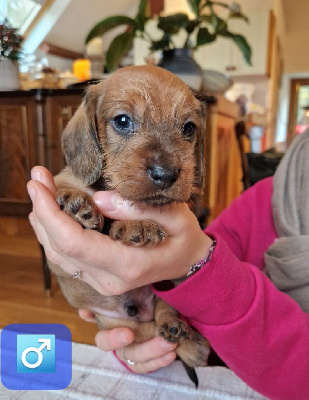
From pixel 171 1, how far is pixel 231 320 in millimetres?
2809

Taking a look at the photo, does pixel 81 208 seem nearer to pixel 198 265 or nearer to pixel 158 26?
pixel 198 265

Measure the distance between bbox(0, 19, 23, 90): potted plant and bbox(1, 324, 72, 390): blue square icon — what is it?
30.3 inches

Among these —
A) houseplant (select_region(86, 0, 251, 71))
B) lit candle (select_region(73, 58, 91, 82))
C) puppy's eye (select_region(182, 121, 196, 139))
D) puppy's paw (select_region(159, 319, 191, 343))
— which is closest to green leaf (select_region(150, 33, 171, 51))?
houseplant (select_region(86, 0, 251, 71))

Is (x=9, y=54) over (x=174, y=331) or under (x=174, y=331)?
over

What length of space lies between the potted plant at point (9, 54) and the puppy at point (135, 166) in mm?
259

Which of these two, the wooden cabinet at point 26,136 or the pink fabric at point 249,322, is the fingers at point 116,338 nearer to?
the pink fabric at point 249,322

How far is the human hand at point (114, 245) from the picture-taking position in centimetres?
70

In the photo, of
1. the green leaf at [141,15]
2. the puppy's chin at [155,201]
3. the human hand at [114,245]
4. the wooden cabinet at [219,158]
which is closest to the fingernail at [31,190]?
the human hand at [114,245]

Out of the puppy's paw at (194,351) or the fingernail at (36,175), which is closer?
the fingernail at (36,175)

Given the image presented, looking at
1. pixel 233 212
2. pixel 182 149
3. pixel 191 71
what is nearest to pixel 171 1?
pixel 191 71

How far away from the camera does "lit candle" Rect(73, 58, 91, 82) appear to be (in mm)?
2438

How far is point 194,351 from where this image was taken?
108 centimetres

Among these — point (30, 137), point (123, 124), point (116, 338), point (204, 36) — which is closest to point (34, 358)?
point (116, 338)

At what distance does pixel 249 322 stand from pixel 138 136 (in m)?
0.55
